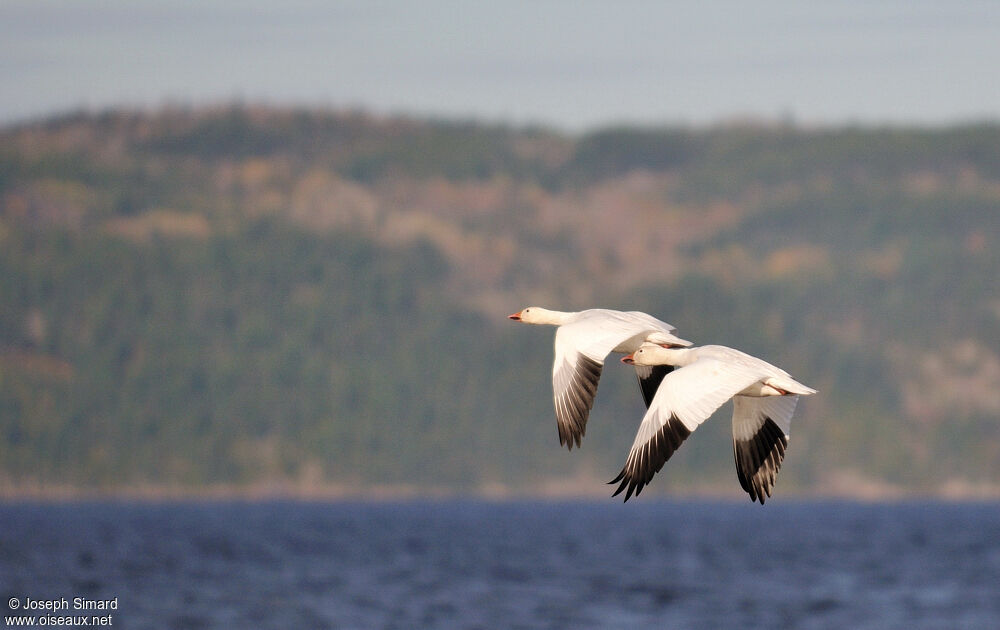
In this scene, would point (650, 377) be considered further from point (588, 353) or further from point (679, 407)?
point (679, 407)

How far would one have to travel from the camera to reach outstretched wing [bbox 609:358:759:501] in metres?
21.0

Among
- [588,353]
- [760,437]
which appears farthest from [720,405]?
[588,353]

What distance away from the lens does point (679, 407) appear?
21625 millimetres

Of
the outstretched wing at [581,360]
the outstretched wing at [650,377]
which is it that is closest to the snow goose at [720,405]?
the outstretched wing at [581,360]

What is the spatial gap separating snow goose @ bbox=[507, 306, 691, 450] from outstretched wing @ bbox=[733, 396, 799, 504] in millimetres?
1355

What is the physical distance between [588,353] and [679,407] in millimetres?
2289

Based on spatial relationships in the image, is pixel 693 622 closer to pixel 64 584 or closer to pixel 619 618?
pixel 619 618

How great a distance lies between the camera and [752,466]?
75.4 ft

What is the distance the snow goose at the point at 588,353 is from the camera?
2250cm

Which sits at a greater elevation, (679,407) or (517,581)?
(679,407)

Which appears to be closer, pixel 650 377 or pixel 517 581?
pixel 650 377

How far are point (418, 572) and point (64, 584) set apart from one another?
24589mm

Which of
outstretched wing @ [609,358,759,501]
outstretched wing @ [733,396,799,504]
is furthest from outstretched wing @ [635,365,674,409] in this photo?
outstretched wing @ [609,358,759,501]

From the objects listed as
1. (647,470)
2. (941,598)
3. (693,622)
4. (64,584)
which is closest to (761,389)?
(647,470)
